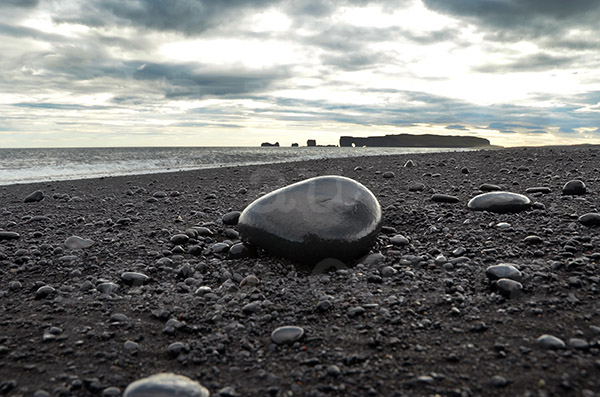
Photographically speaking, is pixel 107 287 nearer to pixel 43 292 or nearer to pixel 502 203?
pixel 43 292

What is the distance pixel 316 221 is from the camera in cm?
367

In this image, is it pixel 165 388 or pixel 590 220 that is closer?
pixel 165 388

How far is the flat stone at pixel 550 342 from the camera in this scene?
2.00m

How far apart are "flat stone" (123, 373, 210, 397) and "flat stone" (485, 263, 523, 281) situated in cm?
215

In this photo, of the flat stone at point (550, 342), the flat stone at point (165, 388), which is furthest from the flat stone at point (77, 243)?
the flat stone at point (550, 342)

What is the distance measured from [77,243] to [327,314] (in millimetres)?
3206

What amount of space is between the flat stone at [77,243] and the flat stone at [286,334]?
296 cm

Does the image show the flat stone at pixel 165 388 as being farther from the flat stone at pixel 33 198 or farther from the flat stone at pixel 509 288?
the flat stone at pixel 33 198

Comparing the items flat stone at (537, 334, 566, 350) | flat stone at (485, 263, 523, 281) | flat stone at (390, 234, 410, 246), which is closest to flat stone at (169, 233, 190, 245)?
flat stone at (390, 234, 410, 246)

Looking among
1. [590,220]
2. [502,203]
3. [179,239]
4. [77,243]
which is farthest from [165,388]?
[502,203]

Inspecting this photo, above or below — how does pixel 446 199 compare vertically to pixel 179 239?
above

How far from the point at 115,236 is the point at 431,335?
389 cm

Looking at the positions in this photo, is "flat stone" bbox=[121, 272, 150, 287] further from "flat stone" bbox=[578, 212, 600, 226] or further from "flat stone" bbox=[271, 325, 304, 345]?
"flat stone" bbox=[578, 212, 600, 226]

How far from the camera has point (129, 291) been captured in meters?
3.19
